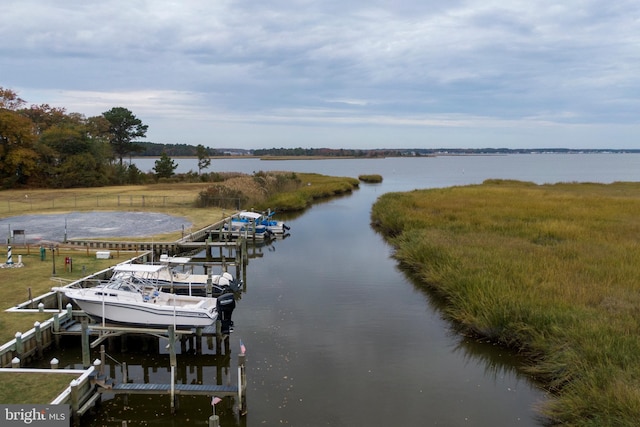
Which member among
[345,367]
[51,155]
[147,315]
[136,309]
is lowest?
[345,367]

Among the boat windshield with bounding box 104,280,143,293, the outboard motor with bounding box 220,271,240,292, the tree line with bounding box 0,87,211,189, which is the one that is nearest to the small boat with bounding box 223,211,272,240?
the outboard motor with bounding box 220,271,240,292

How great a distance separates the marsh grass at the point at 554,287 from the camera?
11.6m

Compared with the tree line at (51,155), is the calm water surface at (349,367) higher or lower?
lower

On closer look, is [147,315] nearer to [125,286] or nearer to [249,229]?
[125,286]

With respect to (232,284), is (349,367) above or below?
below

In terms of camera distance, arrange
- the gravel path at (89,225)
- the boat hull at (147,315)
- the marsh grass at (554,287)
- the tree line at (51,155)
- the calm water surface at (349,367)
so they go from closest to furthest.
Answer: the marsh grass at (554,287) → the calm water surface at (349,367) → the boat hull at (147,315) → the gravel path at (89,225) → the tree line at (51,155)

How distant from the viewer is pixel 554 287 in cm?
1777

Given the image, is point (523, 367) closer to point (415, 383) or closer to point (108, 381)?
point (415, 383)

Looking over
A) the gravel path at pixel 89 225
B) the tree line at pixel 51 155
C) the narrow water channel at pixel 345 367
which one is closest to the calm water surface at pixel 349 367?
the narrow water channel at pixel 345 367

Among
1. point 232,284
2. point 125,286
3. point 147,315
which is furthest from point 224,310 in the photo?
point 232,284

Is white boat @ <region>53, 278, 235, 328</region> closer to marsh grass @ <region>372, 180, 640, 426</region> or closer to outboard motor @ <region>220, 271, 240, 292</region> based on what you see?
outboard motor @ <region>220, 271, 240, 292</region>

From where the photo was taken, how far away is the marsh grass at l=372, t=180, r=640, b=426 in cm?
1159

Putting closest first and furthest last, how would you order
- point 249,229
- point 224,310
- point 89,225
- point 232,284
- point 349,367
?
point 349,367 → point 224,310 → point 232,284 → point 89,225 → point 249,229

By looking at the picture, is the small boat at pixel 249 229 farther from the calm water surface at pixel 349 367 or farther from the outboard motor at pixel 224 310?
the outboard motor at pixel 224 310
